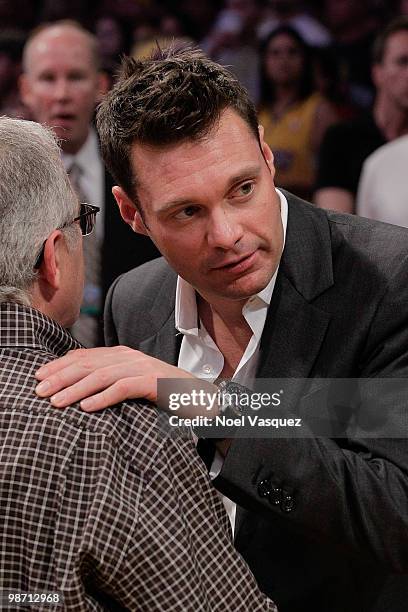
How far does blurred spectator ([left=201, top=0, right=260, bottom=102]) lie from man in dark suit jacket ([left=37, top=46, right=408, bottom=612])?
209cm

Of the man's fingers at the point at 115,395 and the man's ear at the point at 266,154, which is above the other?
the man's ear at the point at 266,154

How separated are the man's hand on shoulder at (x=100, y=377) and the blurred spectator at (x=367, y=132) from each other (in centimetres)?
208

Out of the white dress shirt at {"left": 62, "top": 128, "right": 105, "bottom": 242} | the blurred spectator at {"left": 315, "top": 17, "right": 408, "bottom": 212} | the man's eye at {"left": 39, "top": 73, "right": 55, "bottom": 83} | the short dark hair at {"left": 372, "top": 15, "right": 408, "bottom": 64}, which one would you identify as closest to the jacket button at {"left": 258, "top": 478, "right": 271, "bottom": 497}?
the white dress shirt at {"left": 62, "top": 128, "right": 105, "bottom": 242}

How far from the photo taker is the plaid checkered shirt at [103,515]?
3.58 ft

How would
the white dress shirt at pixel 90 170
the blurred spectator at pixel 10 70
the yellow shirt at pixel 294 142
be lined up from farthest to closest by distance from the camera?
the blurred spectator at pixel 10 70, the yellow shirt at pixel 294 142, the white dress shirt at pixel 90 170

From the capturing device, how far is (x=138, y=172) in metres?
1.54

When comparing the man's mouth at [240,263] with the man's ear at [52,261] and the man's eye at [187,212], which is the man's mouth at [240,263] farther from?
the man's ear at [52,261]

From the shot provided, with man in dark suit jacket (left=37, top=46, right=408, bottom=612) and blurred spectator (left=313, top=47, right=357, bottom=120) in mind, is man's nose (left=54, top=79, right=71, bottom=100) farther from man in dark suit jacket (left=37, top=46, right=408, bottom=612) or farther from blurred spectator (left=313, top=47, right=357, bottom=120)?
man in dark suit jacket (left=37, top=46, right=408, bottom=612)

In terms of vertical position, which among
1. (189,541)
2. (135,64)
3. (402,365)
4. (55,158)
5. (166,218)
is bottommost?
(189,541)

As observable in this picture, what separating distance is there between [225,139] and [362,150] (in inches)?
73.6

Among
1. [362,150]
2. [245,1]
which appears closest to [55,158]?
[362,150]

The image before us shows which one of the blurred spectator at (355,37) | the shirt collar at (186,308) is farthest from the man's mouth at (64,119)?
the shirt collar at (186,308)

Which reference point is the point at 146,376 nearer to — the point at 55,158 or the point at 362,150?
the point at 55,158

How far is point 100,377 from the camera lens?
3.86 ft
